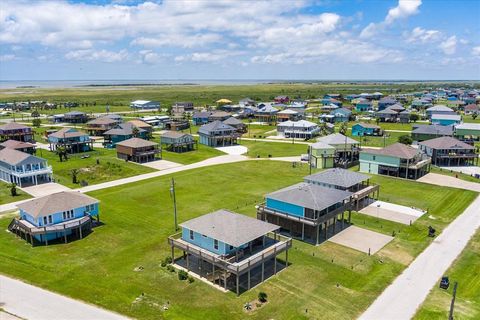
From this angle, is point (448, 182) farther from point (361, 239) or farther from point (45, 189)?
point (45, 189)

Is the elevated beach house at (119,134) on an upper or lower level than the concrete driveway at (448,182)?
upper

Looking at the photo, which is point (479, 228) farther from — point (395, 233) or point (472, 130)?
point (472, 130)

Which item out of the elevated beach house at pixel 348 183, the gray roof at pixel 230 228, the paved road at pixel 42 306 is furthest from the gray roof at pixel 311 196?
the paved road at pixel 42 306

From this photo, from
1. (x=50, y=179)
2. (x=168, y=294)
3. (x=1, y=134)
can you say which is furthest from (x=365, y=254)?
(x=1, y=134)

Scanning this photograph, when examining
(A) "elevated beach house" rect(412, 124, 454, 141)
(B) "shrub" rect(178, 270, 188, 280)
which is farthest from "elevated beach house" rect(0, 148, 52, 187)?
(A) "elevated beach house" rect(412, 124, 454, 141)

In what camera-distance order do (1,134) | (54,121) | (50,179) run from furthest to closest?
(54,121) → (1,134) → (50,179)

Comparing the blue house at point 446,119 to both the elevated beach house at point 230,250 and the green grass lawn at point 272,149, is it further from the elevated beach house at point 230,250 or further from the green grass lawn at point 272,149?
the elevated beach house at point 230,250

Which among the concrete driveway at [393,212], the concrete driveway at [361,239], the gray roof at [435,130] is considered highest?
the gray roof at [435,130]
